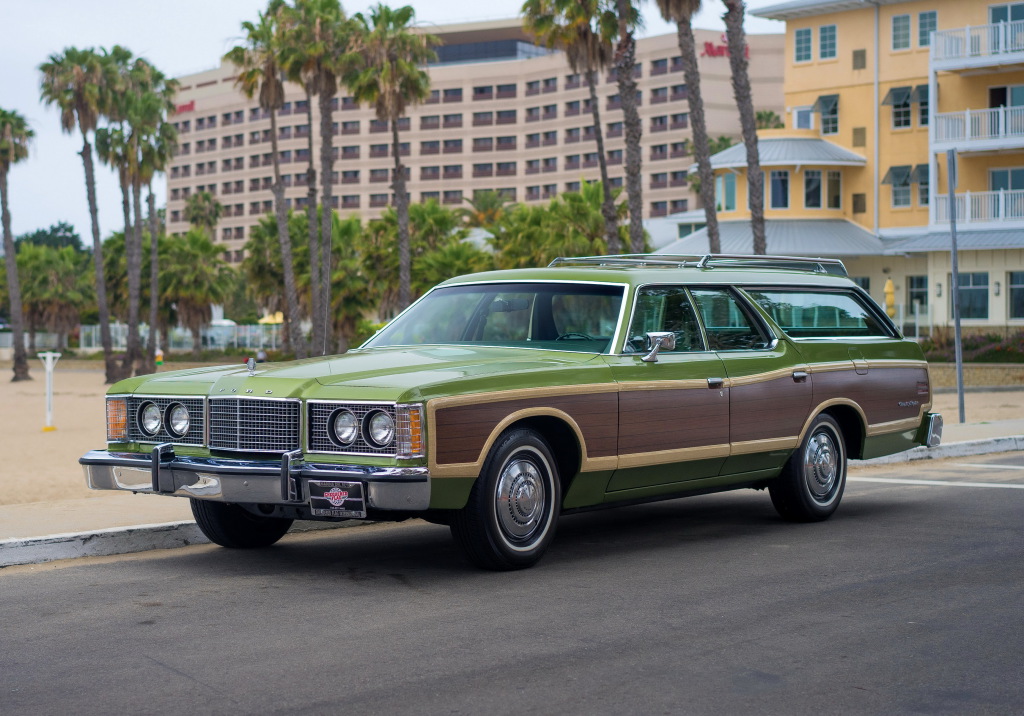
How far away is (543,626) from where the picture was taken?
20.6ft

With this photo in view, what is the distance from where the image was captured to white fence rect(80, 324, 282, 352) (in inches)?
3120

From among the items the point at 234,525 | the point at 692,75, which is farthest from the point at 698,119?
the point at 234,525

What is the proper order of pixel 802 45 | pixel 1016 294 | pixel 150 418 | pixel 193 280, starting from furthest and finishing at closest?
pixel 193 280 → pixel 802 45 → pixel 1016 294 → pixel 150 418

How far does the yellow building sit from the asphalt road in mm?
37839

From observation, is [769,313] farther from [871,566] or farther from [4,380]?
[4,380]

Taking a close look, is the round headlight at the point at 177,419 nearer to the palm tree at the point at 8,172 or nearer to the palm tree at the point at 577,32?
the palm tree at the point at 577,32

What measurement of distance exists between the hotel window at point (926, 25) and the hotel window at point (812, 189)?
6030 mm

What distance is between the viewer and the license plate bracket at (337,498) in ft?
22.9

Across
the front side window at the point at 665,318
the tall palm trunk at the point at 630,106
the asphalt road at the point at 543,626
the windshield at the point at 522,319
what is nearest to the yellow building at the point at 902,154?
the tall palm trunk at the point at 630,106

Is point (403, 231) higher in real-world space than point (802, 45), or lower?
lower

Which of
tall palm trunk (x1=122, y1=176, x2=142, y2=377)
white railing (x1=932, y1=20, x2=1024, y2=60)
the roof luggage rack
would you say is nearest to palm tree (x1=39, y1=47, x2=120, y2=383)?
tall palm trunk (x1=122, y1=176, x2=142, y2=377)

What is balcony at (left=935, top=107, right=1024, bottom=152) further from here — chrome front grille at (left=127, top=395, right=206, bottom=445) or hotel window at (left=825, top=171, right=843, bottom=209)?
chrome front grille at (left=127, top=395, right=206, bottom=445)

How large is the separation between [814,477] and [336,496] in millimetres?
4296

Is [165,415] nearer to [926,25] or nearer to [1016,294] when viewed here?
[1016,294]
